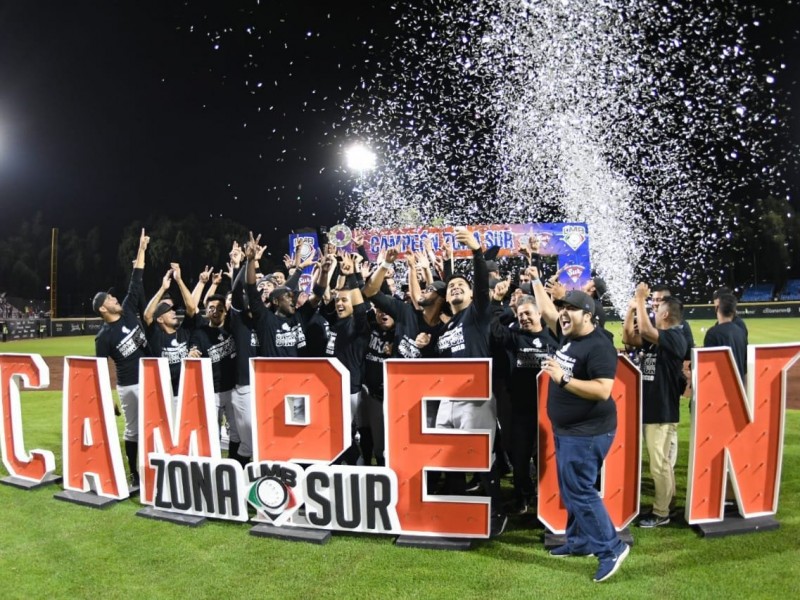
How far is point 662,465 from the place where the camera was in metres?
5.97

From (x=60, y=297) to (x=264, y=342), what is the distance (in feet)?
230

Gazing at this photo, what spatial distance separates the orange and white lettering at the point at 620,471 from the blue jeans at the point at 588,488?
0.67 m

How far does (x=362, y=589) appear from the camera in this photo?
4.63 m

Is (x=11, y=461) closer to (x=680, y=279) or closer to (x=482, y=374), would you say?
(x=482, y=374)

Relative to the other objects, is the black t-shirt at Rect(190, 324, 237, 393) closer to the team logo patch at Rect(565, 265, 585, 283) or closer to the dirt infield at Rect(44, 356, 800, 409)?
the dirt infield at Rect(44, 356, 800, 409)

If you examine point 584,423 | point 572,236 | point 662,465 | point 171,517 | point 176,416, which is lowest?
point 171,517

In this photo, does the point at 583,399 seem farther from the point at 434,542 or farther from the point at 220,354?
the point at 220,354

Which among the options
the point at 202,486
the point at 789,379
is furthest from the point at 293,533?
the point at 789,379

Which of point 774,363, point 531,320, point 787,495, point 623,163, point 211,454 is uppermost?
point 623,163

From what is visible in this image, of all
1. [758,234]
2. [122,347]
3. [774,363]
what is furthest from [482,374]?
[758,234]

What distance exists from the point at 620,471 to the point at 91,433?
572cm

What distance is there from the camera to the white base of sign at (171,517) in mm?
6164

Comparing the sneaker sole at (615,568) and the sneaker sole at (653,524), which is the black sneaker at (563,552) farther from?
the sneaker sole at (653,524)

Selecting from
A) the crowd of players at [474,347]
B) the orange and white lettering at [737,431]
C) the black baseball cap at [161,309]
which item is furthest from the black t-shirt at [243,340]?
the orange and white lettering at [737,431]
